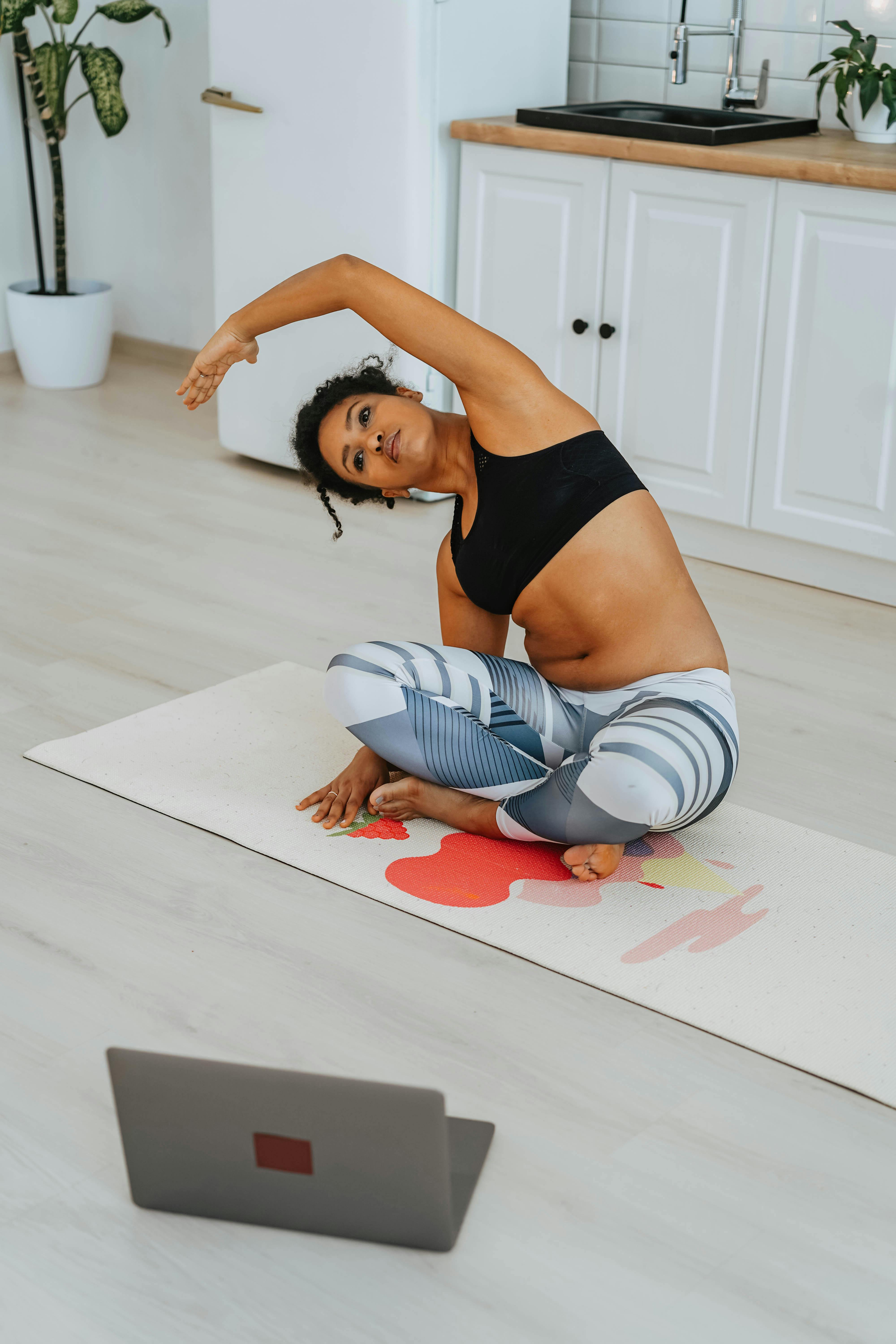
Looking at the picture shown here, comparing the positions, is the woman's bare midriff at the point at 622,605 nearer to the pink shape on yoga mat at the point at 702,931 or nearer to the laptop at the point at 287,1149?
the pink shape on yoga mat at the point at 702,931

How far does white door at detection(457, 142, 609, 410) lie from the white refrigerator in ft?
0.31

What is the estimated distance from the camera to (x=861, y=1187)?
4.49 feet

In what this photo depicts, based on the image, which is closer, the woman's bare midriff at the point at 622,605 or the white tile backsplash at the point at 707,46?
the woman's bare midriff at the point at 622,605

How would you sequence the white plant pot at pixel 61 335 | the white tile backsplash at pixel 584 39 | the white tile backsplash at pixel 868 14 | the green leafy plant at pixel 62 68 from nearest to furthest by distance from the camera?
the white tile backsplash at pixel 868 14 < the white tile backsplash at pixel 584 39 < the green leafy plant at pixel 62 68 < the white plant pot at pixel 61 335

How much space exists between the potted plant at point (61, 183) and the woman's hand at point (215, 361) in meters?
2.47

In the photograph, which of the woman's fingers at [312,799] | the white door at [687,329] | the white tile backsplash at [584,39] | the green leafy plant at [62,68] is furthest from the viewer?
the green leafy plant at [62,68]

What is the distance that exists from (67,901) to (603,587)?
0.78m

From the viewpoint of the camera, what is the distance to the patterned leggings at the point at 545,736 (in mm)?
1769

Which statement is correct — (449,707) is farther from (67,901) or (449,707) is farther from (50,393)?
(50,393)

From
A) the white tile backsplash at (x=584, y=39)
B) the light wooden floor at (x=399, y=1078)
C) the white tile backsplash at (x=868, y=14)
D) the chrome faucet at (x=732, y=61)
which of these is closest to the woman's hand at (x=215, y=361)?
the light wooden floor at (x=399, y=1078)

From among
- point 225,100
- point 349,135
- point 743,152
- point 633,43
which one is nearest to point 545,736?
point 743,152

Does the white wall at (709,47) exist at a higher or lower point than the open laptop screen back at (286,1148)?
higher

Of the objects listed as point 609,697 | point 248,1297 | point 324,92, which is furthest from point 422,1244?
point 324,92

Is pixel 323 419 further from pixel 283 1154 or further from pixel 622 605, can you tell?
pixel 283 1154
